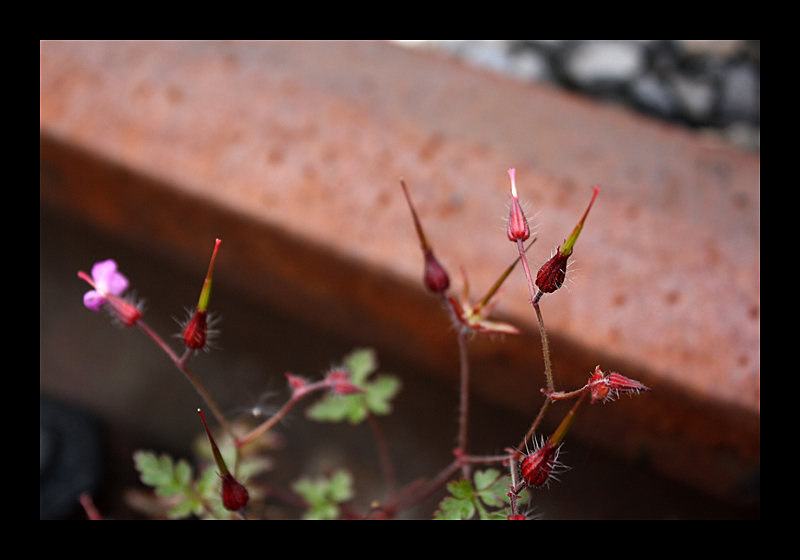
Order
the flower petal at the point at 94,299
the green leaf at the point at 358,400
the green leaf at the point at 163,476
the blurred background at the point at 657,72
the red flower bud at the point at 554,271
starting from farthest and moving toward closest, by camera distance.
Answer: the blurred background at the point at 657,72 → the green leaf at the point at 358,400 → the green leaf at the point at 163,476 → the flower petal at the point at 94,299 → the red flower bud at the point at 554,271

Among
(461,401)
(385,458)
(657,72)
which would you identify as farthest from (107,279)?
(657,72)

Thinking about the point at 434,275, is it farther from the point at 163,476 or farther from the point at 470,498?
the point at 163,476

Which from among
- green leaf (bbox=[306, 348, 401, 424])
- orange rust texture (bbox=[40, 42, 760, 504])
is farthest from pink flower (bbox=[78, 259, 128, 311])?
orange rust texture (bbox=[40, 42, 760, 504])

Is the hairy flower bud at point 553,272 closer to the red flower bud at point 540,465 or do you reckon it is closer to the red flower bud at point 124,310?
the red flower bud at point 540,465

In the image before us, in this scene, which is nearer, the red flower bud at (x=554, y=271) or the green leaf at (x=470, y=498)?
the red flower bud at (x=554, y=271)

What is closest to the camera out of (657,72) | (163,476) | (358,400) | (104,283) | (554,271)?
(554,271)

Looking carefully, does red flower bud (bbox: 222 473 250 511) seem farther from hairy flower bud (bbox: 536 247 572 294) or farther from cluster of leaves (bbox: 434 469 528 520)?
hairy flower bud (bbox: 536 247 572 294)

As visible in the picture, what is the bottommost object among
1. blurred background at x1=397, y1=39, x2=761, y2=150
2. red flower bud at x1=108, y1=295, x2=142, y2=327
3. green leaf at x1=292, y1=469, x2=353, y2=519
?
green leaf at x1=292, y1=469, x2=353, y2=519

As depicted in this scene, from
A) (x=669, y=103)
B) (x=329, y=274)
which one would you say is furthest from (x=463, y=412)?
(x=669, y=103)

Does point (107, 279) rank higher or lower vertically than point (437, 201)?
lower

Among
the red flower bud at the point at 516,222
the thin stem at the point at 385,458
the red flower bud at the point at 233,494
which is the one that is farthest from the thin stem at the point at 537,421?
the thin stem at the point at 385,458
